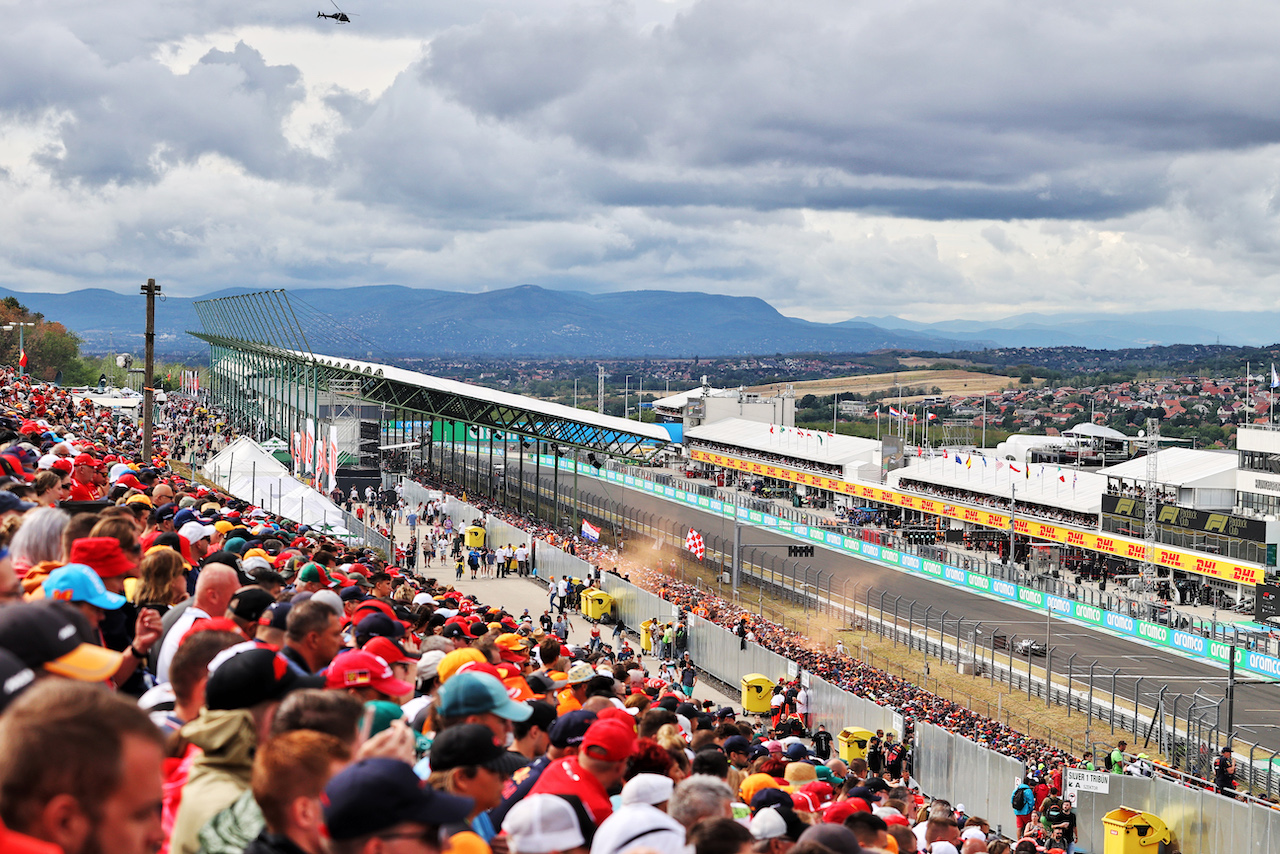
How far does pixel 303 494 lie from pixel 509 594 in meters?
7.44

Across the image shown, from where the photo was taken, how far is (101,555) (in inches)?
247

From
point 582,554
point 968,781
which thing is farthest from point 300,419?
point 968,781

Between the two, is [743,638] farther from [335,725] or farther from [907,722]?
[335,725]

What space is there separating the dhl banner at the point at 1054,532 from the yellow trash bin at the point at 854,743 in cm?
2492

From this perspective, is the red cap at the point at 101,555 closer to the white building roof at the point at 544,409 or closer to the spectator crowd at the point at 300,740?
the spectator crowd at the point at 300,740

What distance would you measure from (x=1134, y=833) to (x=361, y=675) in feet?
44.6

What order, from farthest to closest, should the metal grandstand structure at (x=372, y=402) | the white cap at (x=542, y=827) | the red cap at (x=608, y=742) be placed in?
the metal grandstand structure at (x=372, y=402), the red cap at (x=608, y=742), the white cap at (x=542, y=827)

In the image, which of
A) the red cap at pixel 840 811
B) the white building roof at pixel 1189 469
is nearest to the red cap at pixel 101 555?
the red cap at pixel 840 811

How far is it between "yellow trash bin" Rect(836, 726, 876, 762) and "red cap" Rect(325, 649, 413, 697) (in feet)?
50.9

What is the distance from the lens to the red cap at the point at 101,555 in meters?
6.23

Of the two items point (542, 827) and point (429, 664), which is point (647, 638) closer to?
point (429, 664)

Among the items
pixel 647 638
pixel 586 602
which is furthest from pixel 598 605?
pixel 647 638

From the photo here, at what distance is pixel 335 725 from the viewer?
3.65 metres

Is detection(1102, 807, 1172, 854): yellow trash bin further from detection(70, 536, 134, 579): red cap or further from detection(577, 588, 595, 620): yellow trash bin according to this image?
detection(577, 588, 595, 620): yellow trash bin
